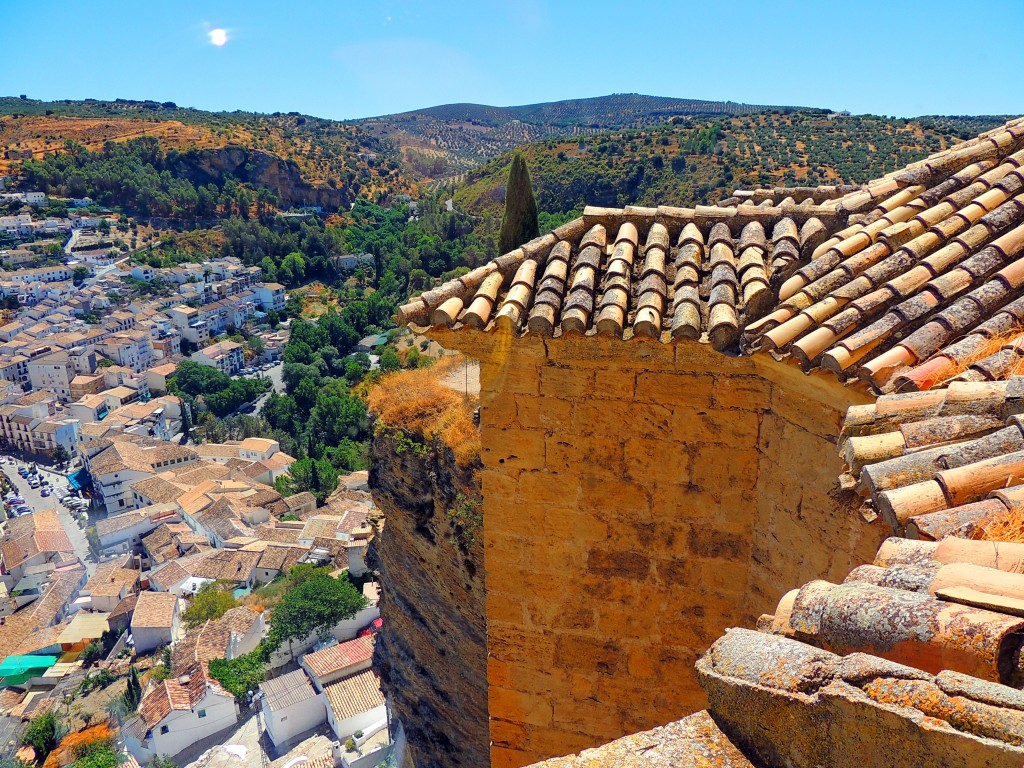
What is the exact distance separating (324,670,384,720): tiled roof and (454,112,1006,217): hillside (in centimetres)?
3263

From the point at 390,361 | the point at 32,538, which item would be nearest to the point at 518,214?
the point at 390,361

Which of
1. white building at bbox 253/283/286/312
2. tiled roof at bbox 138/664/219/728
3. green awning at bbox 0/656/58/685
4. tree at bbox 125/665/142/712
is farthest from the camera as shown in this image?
white building at bbox 253/283/286/312

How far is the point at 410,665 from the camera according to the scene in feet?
45.2

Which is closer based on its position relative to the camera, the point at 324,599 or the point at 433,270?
the point at 324,599

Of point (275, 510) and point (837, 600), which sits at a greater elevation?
point (837, 600)

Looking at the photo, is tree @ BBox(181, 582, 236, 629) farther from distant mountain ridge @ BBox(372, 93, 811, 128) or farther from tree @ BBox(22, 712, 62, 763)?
distant mountain ridge @ BBox(372, 93, 811, 128)

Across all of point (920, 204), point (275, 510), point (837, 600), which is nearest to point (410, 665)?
point (920, 204)

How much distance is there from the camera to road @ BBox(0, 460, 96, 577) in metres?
37.4

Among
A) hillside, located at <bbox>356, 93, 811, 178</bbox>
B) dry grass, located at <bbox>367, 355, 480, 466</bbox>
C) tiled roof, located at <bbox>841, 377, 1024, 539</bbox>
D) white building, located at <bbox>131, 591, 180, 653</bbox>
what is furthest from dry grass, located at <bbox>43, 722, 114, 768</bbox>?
hillside, located at <bbox>356, 93, 811, 178</bbox>

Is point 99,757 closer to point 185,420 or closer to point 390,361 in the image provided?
point 390,361

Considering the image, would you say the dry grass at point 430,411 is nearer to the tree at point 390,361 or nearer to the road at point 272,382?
the tree at point 390,361

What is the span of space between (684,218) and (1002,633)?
378 cm

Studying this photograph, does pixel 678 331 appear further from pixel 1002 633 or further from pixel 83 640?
pixel 83 640

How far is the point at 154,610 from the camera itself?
95.4 ft
